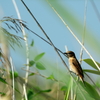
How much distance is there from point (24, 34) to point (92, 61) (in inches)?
21.5

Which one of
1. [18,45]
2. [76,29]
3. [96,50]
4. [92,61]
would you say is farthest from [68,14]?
[18,45]

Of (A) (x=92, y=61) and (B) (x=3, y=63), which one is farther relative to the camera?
(B) (x=3, y=63)

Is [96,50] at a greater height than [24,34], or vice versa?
[24,34]

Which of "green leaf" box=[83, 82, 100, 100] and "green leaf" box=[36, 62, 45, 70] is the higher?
"green leaf" box=[36, 62, 45, 70]

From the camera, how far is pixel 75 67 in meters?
2.16

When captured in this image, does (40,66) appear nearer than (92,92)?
No

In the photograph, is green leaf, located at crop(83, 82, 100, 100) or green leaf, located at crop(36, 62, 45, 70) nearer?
green leaf, located at crop(83, 82, 100, 100)

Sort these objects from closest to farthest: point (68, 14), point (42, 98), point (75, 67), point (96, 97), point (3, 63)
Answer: point (68, 14)
point (96, 97)
point (3, 63)
point (42, 98)
point (75, 67)

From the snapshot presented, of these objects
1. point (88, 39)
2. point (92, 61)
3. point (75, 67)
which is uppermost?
point (88, 39)

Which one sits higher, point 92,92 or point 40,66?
point 40,66

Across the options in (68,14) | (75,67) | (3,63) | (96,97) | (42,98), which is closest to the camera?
(68,14)

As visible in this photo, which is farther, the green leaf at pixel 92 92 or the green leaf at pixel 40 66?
the green leaf at pixel 40 66

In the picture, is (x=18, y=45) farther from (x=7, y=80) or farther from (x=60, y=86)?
(x=60, y=86)

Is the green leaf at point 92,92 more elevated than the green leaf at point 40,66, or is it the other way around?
the green leaf at point 40,66
